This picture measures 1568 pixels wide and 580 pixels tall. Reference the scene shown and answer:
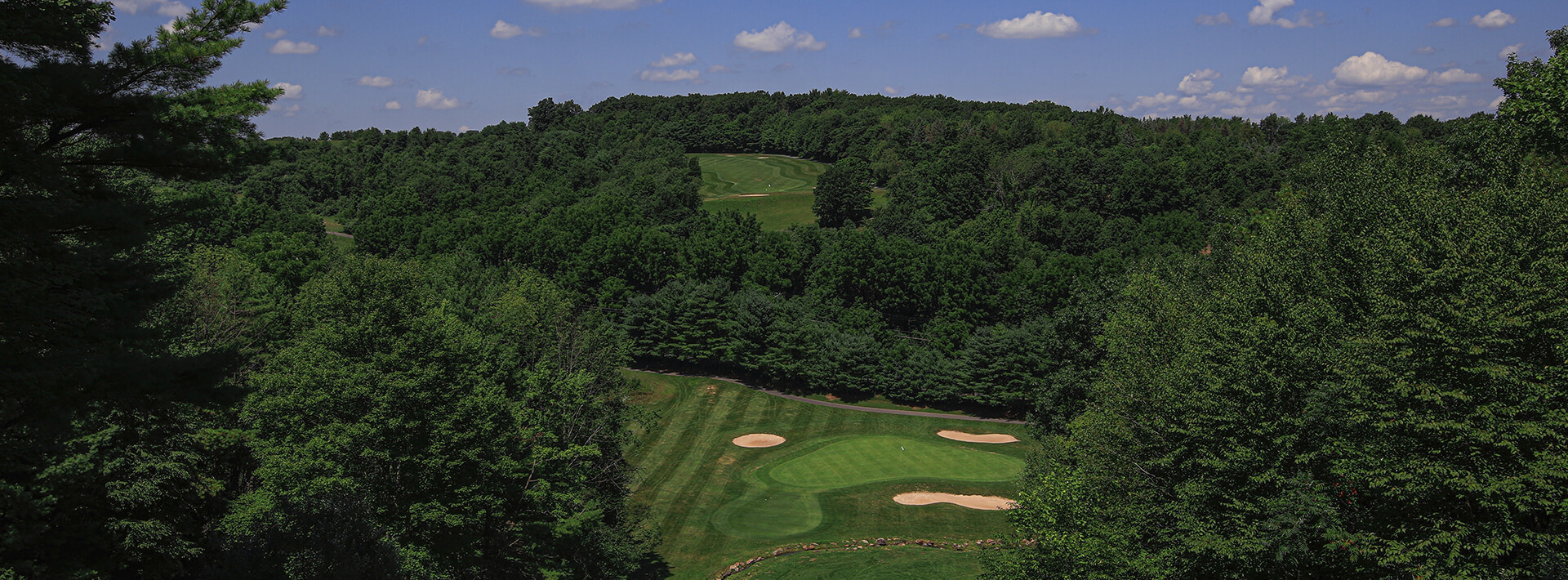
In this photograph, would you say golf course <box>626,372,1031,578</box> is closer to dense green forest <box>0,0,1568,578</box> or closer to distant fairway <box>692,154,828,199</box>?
dense green forest <box>0,0,1568,578</box>

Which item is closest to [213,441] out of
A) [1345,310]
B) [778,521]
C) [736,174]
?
[778,521]

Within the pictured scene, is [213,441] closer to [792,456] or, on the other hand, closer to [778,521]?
[778,521]

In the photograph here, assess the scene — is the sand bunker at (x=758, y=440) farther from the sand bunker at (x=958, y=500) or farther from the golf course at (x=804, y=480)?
the sand bunker at (x=958, y=500)

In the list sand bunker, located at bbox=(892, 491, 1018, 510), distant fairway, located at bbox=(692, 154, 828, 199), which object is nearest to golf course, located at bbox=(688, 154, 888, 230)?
distant fairway, located at bbox=(692, 154, 828, 199)

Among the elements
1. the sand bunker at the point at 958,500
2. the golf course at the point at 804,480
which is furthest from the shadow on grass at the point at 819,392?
the sand bunker at the point at 958,500

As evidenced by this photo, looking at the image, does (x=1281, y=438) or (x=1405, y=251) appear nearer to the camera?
(x=1405, y=251)

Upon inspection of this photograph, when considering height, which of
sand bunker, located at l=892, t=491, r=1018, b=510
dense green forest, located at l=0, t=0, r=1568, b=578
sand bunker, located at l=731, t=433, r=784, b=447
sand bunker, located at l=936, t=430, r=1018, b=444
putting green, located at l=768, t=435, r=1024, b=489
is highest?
dense green forest, located at l=0, t=0, r=1568, b=578
